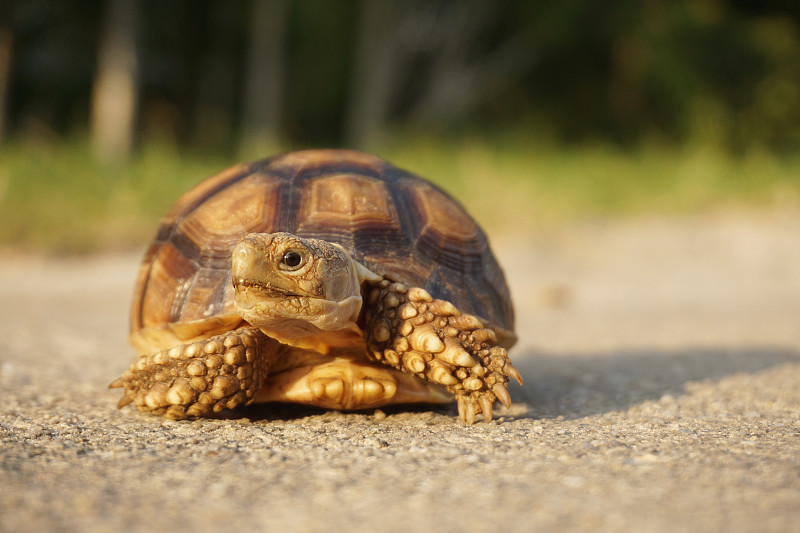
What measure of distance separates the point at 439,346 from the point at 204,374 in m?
0.56

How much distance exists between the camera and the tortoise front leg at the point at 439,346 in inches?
71.9

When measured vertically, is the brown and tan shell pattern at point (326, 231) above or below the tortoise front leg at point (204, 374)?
above

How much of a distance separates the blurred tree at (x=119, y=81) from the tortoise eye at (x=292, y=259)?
30.0 feet

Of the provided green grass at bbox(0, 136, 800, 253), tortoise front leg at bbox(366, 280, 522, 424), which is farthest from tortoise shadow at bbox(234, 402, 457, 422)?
green grass at bbox(0, 136, 800, 253)

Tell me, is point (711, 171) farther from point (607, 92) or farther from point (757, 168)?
point (607, 92)

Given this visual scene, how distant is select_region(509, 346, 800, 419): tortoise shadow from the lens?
221cm

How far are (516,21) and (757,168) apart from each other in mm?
7447

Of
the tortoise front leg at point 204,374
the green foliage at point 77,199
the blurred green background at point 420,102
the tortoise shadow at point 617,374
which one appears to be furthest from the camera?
the blurred green background at point 420,102

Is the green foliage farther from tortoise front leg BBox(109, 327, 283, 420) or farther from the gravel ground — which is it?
tortoise front leg BBox(109, 327, 283, 420)

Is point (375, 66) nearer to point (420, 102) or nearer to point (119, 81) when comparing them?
point (420, 102)

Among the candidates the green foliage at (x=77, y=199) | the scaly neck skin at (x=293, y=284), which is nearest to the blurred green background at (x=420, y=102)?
the green foliage at (x=77, y=199)

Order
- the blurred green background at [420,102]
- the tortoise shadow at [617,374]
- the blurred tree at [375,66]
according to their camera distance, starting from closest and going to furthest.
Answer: the tortoise shadow at [617,374]
the blurred green background at [420,102]
the blurred tree at [375,66]

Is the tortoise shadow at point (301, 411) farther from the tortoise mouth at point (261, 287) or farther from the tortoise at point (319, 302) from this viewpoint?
the tortoise mouth at point (261, 287)

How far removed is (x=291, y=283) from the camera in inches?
64.8
